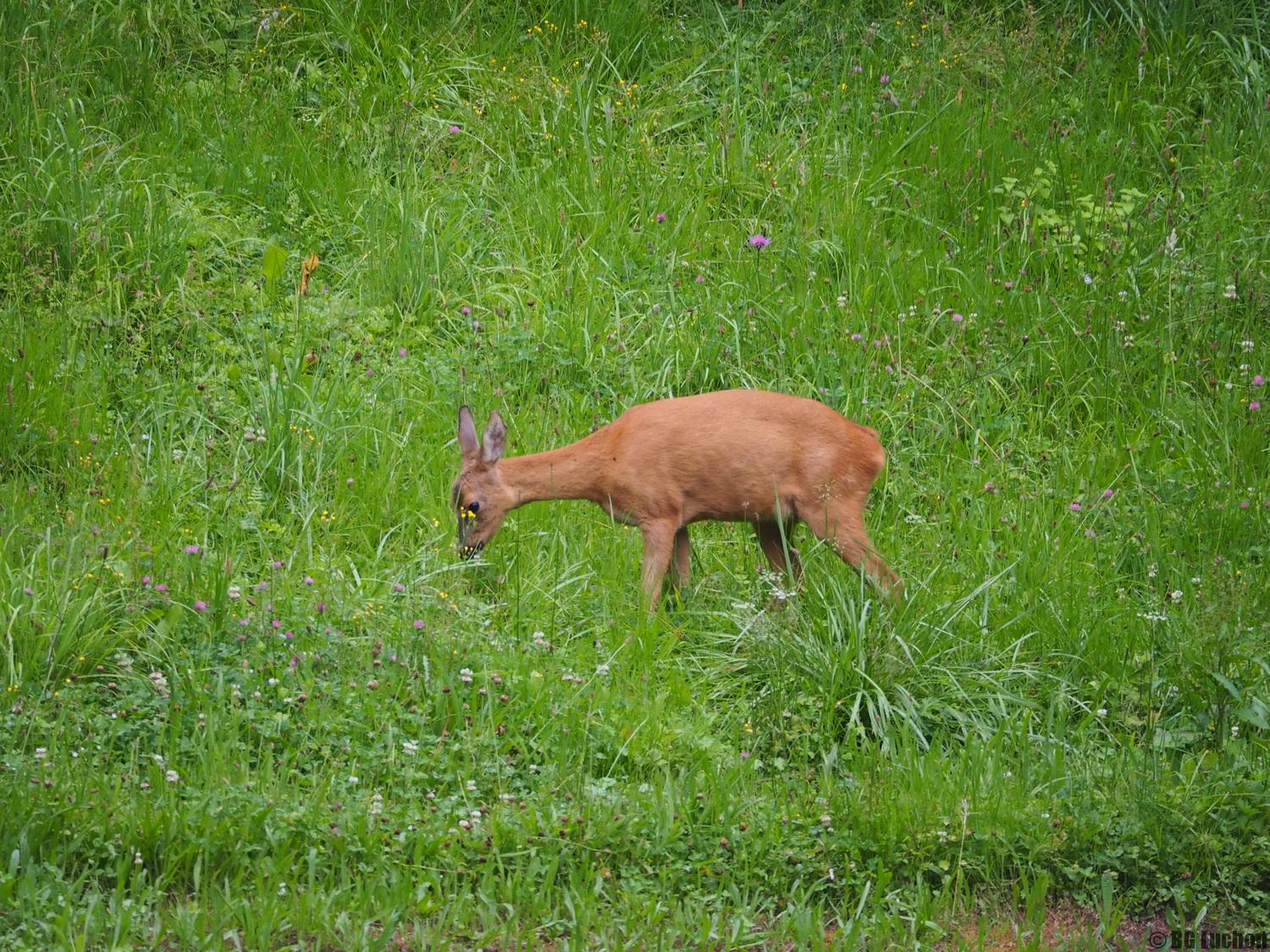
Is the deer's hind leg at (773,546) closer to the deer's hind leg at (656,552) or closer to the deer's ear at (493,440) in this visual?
the deer's hind leg at (656,552)

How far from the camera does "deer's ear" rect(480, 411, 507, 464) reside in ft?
23.8

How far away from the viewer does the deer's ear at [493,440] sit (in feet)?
23.8

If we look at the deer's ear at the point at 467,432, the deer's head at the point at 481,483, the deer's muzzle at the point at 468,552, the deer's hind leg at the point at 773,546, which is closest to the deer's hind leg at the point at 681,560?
the deer's hind leg at the point at 773,546

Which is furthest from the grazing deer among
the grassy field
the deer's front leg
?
the grassy field

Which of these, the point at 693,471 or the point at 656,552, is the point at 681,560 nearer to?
the point at 656,552

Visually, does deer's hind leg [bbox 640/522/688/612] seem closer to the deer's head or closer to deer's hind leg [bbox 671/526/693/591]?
deer's hind leg [bbox 671/526/693/591]

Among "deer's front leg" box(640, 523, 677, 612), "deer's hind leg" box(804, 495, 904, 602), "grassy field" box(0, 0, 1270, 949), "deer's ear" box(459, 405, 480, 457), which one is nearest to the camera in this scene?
"grassy field" box(0, 0, 1270, 949)

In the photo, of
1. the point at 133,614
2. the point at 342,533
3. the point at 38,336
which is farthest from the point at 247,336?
the point at 133,614

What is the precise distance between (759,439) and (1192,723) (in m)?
2.34

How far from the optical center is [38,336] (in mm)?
7855

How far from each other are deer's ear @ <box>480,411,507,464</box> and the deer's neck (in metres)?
0.12

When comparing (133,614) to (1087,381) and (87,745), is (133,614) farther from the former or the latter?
(1087,381)

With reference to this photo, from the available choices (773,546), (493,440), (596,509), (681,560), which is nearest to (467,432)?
(493,440)

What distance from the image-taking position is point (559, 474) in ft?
24.3
